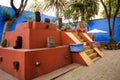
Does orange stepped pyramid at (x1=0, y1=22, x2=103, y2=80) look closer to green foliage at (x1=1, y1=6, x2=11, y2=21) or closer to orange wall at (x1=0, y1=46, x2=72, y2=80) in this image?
orange wall at (x1=0, y1=46, x2=72, y2=80)

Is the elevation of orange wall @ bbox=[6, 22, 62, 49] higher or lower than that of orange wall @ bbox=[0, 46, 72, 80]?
higher

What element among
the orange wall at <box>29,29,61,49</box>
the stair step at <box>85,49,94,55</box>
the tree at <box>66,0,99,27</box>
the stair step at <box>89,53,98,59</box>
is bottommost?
the stair step at <box>89,53,98,59</box>

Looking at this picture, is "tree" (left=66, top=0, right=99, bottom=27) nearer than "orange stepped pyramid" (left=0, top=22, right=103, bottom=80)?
No

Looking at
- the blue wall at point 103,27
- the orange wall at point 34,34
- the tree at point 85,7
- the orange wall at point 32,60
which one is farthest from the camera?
the tree at point 85,7

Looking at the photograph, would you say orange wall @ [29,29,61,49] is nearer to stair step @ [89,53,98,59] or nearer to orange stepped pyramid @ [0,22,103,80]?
orange stepped pyramid @ [0,22,103,80]

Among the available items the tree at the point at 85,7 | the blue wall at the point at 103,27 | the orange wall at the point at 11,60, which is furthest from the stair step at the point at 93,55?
the tree at the point at 85,7

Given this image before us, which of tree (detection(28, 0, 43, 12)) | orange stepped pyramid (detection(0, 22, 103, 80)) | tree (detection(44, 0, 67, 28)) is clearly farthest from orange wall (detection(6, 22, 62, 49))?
tree (detection(44, 0, 67, 28))

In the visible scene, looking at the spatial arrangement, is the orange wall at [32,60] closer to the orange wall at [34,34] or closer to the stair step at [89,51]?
the orange wall at [34,34]

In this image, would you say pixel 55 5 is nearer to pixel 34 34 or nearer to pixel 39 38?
pixel 39 38

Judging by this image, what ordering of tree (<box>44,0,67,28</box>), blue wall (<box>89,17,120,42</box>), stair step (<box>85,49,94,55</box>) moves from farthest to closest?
1. tree (<box>44,0,67,28</box>)
2. blue wall (<box>89,17,120,42</box>)
3. stair step (<box>85,49,94,55</box>)

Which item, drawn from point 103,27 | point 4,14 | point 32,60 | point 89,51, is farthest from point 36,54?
point 103,27

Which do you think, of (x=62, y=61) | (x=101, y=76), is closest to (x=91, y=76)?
(x=101, y=76)

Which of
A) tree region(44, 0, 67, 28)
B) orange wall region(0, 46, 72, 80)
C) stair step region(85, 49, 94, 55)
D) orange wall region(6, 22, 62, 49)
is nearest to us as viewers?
orange wall region(0, 46, 72, 80)

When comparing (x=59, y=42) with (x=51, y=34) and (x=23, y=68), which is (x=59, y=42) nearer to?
(x=51, y=34)
